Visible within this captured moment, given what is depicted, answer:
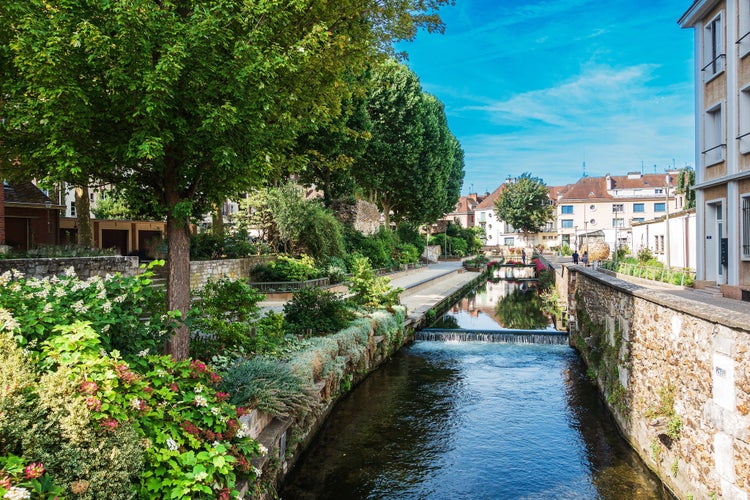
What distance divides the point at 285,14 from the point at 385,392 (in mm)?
7946

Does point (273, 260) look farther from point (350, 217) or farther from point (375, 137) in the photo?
point (375, 137)

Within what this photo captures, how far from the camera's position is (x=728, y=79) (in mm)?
16031

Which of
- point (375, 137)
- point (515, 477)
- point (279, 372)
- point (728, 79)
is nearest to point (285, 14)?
point (279, 372)

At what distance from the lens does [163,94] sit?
633 centimetres

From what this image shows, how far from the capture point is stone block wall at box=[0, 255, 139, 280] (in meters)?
11.9

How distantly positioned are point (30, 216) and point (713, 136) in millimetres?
28030

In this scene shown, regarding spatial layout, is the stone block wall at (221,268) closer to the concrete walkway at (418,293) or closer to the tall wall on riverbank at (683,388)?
the concrete walkway at (418,293)

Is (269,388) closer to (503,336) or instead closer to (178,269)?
(178,269)

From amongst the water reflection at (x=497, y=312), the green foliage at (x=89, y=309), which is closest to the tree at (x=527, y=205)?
the water reflection at (x=497, y=312)

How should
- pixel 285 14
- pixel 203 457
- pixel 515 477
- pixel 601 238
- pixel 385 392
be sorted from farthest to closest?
pixel 601 238 → pixel 385 392 → pixel 515 477 → pixel 285 14 → pixel 203 457

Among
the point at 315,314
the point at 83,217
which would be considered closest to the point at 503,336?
the point at 315,314

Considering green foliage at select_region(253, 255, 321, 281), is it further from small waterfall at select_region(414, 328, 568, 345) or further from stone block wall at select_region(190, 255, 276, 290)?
small waterfall at select_region(414, 328, 568, 345)

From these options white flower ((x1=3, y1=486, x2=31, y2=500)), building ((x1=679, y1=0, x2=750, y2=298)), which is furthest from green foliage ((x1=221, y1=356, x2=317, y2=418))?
building ((x1=679, y1=0, x2=750, y2=298))

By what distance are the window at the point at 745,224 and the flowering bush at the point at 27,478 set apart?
18124 millimetres
